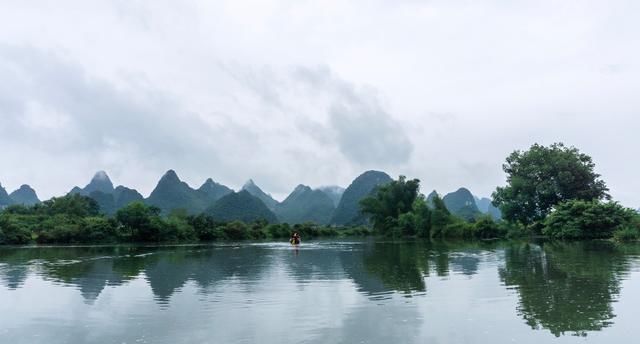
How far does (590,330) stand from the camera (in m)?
8.89

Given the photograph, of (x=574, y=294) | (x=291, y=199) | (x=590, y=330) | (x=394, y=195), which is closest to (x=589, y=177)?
(x=394, y=195)

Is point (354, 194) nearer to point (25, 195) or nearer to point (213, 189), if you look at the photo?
point (213, 189)

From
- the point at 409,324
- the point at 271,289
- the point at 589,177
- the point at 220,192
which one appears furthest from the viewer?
the point at 220,192

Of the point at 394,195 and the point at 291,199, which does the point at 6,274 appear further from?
the point at 291,199

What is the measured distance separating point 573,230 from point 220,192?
139 m

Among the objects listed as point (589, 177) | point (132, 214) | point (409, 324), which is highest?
point (589, 177)

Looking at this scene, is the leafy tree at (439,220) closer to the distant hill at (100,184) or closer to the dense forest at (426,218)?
the dense forest at (426,218)

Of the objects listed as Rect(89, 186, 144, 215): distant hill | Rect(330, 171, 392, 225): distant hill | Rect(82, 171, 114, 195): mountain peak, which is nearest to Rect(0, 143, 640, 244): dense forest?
Rect(89, 186, 144, 215): distant hill

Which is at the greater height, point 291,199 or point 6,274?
point 291,199

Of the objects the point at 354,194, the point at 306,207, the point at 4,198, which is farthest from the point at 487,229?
the point at 306,207

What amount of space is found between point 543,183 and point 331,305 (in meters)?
47.6

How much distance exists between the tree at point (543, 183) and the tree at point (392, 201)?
25.2 m

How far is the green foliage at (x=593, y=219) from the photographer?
42688mm

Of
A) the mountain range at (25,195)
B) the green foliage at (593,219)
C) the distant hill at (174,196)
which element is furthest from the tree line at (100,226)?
the mountain range at (25,195)
